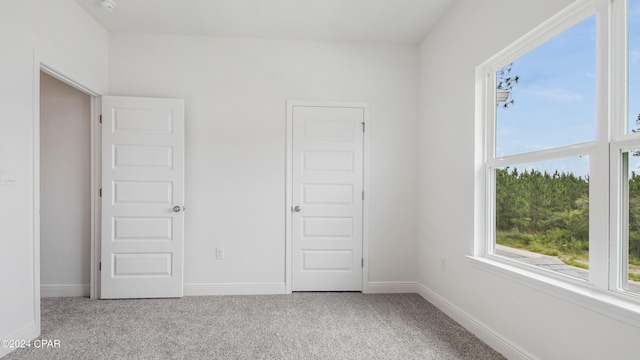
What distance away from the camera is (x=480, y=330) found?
2418mm

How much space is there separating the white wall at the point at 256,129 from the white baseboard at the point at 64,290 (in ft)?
3.46

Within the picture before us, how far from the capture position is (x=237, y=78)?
136 inches

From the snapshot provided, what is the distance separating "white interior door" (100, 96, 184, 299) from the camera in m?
3.20

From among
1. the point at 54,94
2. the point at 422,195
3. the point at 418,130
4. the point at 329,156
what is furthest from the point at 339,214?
the point at 54,94

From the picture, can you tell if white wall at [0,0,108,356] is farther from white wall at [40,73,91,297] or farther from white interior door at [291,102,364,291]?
white interior door at [291,102,364,291]

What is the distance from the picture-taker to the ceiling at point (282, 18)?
9.33 ft

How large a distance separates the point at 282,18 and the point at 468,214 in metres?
2.43

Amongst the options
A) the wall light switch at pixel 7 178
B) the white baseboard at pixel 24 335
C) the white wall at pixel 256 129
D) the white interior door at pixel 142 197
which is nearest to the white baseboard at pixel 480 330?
the white wall at pixel 256 129

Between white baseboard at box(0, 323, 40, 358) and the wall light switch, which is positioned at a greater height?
the wall light switch

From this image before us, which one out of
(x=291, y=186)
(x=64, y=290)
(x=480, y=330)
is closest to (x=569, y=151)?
(x=480, y=330)

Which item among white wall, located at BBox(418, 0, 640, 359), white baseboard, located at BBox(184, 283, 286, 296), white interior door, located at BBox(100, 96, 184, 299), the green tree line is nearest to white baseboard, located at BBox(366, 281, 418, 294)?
white wall, located at BBox(418, 0, 640, 359)

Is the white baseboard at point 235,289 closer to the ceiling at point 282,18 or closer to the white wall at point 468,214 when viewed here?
the white wall at point 468,214

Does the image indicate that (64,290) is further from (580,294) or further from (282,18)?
(580,294)

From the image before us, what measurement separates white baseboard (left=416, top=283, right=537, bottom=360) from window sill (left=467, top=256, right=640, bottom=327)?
0.43 metres
